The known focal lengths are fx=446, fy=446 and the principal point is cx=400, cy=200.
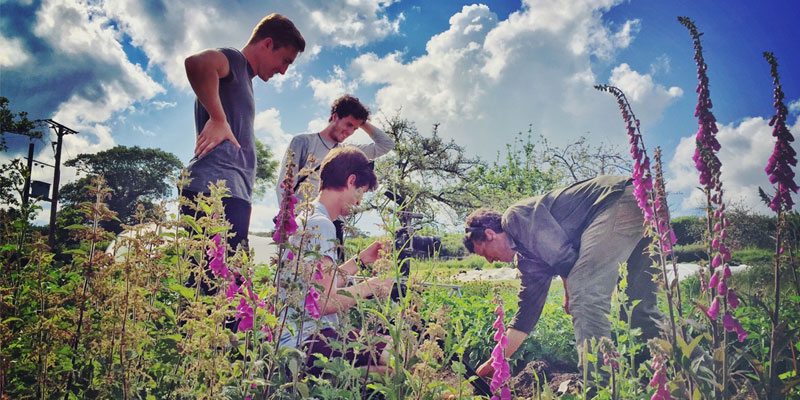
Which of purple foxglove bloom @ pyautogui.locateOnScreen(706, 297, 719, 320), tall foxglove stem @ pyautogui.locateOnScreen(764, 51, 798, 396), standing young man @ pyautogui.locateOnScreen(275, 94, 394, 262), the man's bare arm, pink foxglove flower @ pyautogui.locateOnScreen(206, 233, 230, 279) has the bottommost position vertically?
purple foxglove bloom @ pyautogui.locateOnScreen(706, 297, 719, 320)

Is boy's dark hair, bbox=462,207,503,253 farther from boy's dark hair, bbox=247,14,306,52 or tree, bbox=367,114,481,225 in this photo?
tree, bbox=367,114,481,225

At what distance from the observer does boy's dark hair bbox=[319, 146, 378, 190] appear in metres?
2.15

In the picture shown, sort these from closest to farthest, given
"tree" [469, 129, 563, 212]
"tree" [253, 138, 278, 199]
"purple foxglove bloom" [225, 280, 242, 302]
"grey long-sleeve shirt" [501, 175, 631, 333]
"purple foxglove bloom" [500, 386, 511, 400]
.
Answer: "purple foxglove bloom" [225, 280, 242, 302] < "purple foxglove bloom" [500, 386, 511, 400] < "grey long-sleeve shirt" [501, 175, 631, 333] < "tree" [469, 129, 563, 212] < "tree" [253, 138, 278, 199]

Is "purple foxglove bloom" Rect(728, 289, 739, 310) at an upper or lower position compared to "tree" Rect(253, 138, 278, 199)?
lower

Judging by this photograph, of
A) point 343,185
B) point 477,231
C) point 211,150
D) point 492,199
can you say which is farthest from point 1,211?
point 492,199

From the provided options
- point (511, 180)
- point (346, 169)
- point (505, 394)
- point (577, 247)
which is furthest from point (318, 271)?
point (511, 180)

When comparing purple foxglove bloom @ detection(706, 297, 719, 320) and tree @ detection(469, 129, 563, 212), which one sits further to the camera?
tree @ detection(469, 129, 563, 212)

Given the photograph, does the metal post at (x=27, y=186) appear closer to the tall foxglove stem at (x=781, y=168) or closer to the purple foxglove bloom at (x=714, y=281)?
the purple foxglove bloom at (x=714, y=281)

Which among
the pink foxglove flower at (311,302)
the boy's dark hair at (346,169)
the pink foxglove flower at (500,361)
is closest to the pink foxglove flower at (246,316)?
the pink foxglove flower at (311,302)

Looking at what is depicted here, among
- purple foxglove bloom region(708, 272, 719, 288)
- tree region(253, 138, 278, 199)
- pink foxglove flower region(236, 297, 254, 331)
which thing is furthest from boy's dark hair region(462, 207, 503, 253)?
tree region(253, 138, 278, 199)

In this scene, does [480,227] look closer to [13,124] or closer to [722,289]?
[722,289]

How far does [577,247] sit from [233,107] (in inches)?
92.5

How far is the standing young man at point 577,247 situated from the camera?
2.71 m

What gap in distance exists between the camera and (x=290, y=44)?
2510 mm
